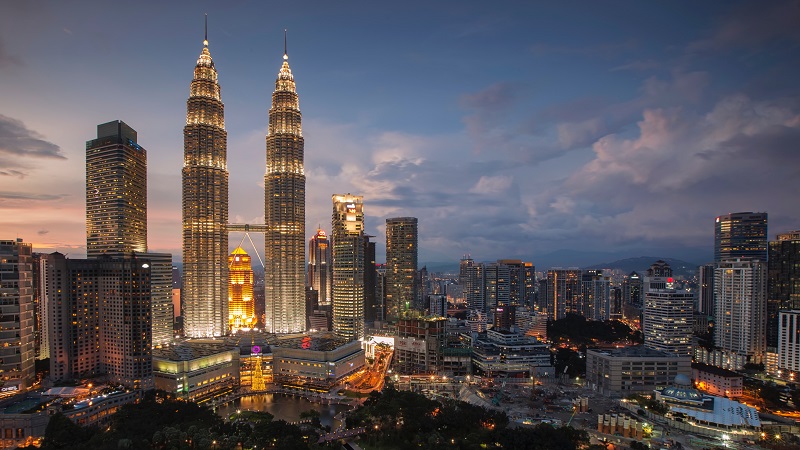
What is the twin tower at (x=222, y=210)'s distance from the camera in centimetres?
5497

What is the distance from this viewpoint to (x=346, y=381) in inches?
1711

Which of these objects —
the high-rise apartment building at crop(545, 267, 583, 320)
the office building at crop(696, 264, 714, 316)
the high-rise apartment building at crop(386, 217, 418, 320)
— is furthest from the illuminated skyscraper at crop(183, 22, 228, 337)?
the office building at crop(696, 264, 714, 316)

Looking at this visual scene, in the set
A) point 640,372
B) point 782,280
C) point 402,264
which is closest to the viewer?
point 640,372

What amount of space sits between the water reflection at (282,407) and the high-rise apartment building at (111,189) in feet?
79.6

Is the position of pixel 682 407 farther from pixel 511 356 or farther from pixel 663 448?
pixel 511 356

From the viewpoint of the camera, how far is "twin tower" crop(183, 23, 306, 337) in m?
55.0

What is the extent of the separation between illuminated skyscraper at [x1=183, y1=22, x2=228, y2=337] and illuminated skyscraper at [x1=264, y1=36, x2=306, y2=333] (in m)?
5.97

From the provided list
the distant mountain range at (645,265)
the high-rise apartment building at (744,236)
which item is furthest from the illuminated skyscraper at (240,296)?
the distant mountain range at (645,265)

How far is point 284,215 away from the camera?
192 ft

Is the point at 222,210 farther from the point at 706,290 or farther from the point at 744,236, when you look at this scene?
the point at 706,290

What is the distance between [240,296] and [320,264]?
2710 cm

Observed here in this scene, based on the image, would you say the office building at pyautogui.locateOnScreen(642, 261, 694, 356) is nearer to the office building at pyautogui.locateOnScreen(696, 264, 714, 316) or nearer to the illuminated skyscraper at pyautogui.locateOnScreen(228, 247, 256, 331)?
the office building at pyautogui.locateOnScreen(696, 264, 714, 316)

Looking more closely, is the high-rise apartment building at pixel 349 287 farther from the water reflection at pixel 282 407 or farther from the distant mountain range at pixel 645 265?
the distant mountain range at pixel 645 265

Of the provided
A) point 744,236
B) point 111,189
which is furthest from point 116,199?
point 744,236
